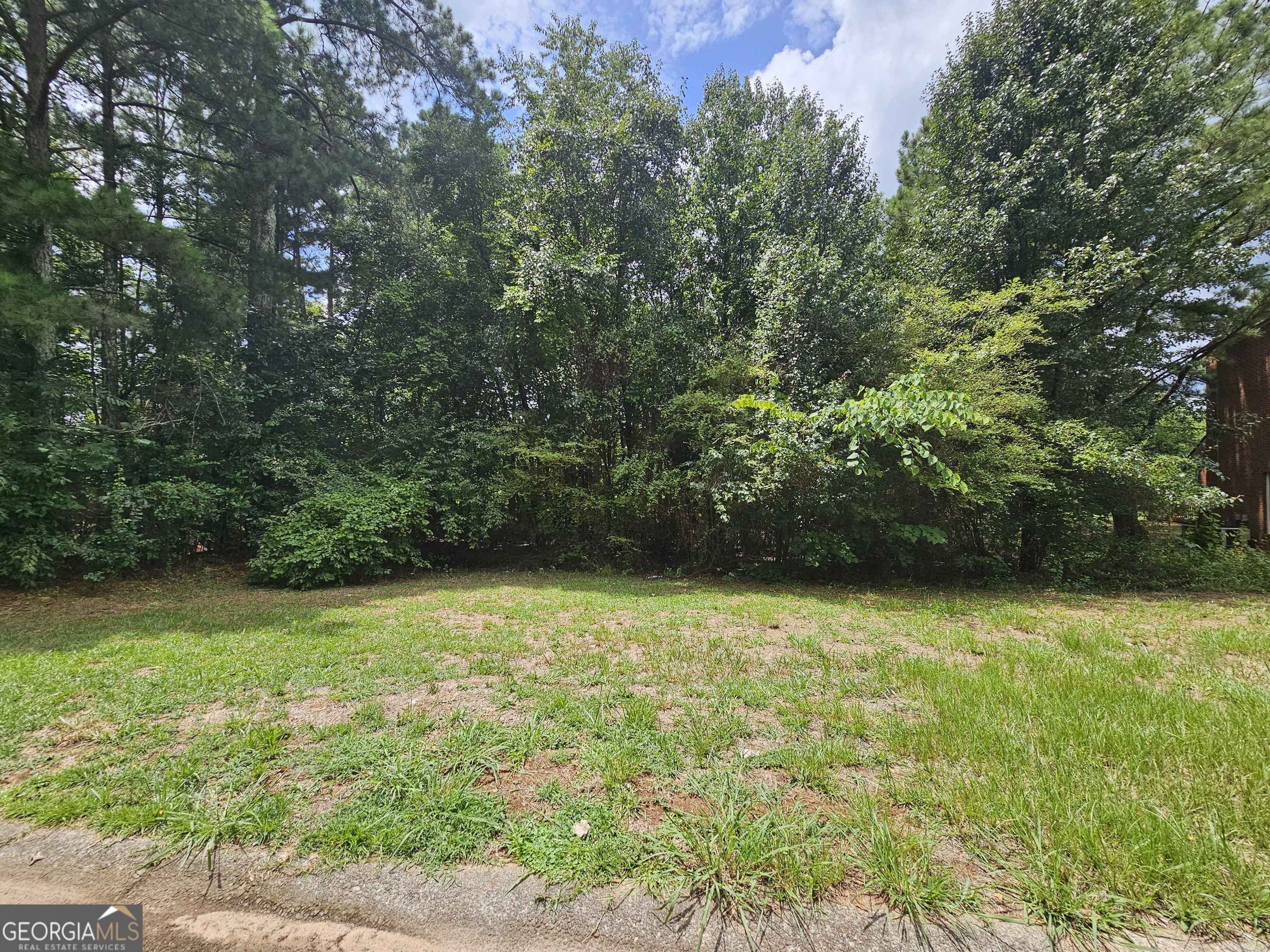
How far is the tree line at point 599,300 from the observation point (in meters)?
6.95

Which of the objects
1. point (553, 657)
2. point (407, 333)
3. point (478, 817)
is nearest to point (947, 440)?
point (553, 657)

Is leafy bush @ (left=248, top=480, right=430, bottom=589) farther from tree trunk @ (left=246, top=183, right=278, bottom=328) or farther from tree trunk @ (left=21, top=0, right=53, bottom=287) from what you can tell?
tree trunk @ (left=246, top=183, right=278, bottom=328)

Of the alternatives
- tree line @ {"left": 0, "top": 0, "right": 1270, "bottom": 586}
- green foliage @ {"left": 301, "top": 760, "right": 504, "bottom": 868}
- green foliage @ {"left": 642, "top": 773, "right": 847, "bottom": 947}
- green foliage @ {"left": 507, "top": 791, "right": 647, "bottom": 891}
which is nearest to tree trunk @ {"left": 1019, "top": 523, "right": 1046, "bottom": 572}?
tree line @ {"left": 0, "top": 0, "right": 1270, "bottom": 586}

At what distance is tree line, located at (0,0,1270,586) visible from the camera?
6949 millimetres

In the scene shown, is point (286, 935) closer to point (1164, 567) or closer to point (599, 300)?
point (599, 300)

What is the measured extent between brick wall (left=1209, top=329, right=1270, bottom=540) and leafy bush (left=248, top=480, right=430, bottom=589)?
18811mm

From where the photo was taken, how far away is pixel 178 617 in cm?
534

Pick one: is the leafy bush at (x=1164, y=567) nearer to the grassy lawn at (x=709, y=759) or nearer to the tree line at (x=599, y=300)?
the tree line at (x=599, y=300)

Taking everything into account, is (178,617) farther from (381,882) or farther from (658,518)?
(658,518)

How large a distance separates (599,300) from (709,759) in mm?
9023

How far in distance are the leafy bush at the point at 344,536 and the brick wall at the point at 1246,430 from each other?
18811 millimetres

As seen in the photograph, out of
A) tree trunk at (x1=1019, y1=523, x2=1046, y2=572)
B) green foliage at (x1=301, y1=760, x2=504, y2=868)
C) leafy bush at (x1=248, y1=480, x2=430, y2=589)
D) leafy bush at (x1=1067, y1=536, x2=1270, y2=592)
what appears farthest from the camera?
tree trunk at (x1=1019, y1=523, x2=1046, y2=572)

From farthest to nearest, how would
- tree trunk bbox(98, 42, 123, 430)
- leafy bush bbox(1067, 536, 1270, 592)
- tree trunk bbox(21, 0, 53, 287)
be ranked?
leafy bush bbox(1067, 536, 1270, 592)
tree trunk bbox(98, 42, 123, 430)
tree trunk bbox(21, 0, 53, 287)

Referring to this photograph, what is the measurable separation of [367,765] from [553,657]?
1.80 m
